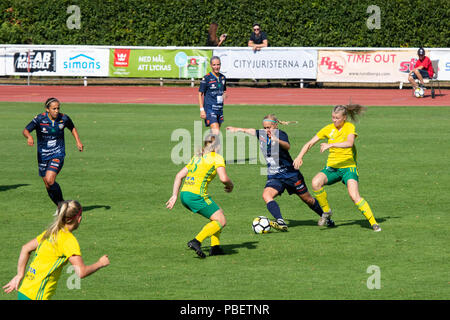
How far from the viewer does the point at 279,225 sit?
1157 centimetres

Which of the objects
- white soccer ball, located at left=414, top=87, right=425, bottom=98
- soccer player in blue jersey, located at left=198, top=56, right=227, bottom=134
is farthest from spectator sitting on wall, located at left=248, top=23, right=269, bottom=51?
soccer player in blue jersey, located at left=198, top=56, right=227, bottom=134

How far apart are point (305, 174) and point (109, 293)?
830cm

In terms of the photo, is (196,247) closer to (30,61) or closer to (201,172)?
(201,172)

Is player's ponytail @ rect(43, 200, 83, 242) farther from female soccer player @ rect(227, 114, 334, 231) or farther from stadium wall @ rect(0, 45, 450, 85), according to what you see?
stadium wall @ rect(0, 45, 450, 85)

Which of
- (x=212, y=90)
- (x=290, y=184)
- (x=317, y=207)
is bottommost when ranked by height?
(x=317, y=207)

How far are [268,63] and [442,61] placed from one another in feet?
25.6

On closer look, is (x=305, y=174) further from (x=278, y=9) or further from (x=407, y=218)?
(x=278, y=9)

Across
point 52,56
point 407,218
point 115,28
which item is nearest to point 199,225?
point 407,218

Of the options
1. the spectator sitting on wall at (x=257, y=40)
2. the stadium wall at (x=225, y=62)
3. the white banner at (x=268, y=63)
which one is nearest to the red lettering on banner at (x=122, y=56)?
the stadium wall at (x=225, y=62)

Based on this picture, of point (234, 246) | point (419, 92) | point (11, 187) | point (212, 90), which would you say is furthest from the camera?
point (419, 92)

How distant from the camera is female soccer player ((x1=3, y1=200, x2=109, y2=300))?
6699mm

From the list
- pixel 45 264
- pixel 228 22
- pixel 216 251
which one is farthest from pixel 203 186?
pixel 228 22

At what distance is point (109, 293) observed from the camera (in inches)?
342

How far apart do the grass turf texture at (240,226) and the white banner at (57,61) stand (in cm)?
1522
